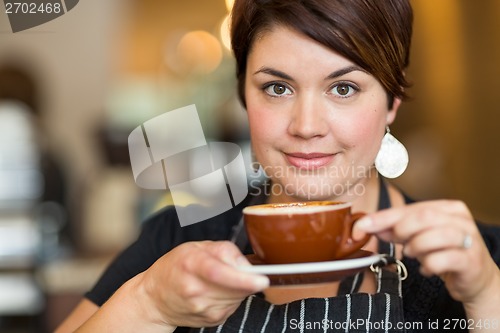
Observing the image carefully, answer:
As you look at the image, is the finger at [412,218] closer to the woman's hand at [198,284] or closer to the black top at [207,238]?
the woman's hand at [198,284]

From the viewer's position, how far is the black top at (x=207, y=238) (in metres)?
1.23

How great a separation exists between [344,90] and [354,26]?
11cm

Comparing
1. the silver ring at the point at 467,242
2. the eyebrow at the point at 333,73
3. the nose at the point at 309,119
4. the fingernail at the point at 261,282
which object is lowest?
the silver ring at the point at 467,242

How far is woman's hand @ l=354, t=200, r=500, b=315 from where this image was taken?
86cm

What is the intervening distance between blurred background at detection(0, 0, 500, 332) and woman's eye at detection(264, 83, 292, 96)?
1.84ft

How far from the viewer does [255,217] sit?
0.94 m

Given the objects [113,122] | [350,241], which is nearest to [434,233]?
[350,241]

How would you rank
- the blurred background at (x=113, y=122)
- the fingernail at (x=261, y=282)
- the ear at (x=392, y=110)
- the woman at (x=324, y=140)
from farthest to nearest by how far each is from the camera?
the blurred background at (x=113, y=122) → the ear at (x=392, y=110) → the woman at (x=324, y=140) → the fingernail at (x=261, y=282)

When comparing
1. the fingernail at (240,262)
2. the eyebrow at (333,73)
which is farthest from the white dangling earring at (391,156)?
the fingernail at (240,262)

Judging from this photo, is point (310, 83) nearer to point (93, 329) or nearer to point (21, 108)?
point (93, 329)

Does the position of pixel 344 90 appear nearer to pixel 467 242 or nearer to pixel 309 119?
pixel 309 119

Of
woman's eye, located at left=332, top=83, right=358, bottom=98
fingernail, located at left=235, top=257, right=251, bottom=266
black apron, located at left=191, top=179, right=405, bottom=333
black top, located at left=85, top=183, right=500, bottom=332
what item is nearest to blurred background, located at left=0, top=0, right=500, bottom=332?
black top, located at left=85, top=183, right=500, bottom=332

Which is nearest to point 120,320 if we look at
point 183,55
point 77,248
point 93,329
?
point 93,329

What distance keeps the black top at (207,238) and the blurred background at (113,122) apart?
52 cm
